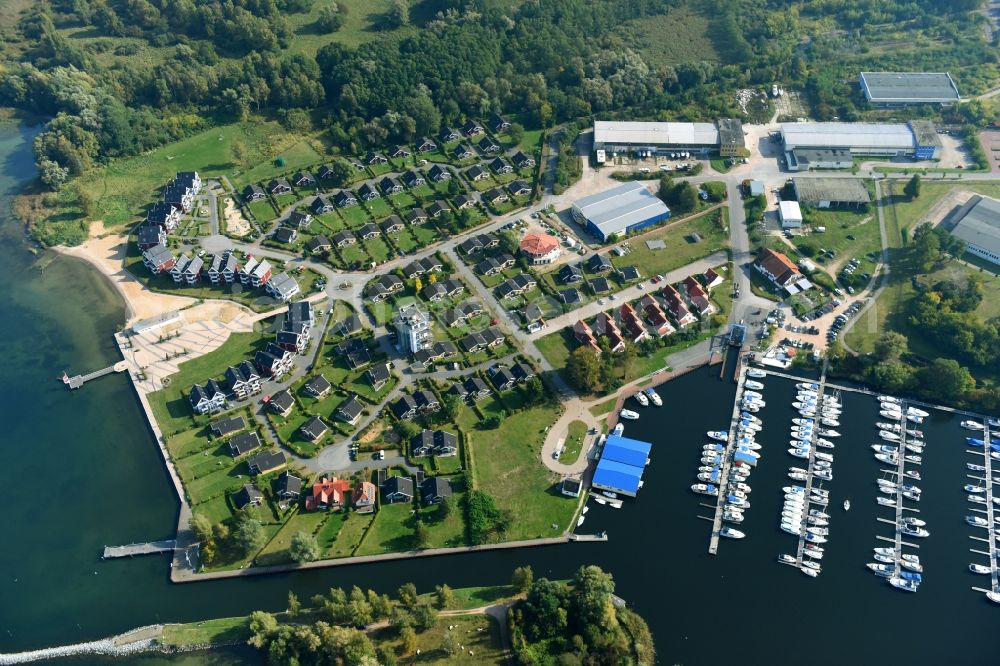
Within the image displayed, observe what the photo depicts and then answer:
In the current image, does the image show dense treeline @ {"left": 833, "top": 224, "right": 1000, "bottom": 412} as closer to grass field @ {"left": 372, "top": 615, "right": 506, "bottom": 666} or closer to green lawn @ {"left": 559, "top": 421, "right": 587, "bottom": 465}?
green lawn @ {"left": 559, "top": 421, "right": 587, "bottom": 465}

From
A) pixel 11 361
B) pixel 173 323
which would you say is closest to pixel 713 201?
pixel 173 323

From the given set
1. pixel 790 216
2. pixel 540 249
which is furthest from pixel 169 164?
pixel 790 216

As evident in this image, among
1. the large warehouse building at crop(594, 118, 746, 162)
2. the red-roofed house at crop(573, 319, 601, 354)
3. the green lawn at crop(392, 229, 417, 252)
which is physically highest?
the large warehouse building at crop(594, 118, 746, 162)

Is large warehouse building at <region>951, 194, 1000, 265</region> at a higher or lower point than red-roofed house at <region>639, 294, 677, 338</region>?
higher

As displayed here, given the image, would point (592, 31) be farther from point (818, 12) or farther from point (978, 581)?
point (978, 581)

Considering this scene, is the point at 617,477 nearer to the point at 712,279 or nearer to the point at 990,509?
the point at 712,279

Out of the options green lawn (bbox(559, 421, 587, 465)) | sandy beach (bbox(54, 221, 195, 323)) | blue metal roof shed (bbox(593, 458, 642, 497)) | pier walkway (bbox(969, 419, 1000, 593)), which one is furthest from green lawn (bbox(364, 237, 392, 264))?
pier walkway (bbox(969, 419, 1000, 593))

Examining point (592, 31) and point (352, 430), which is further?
point (592, 31)
